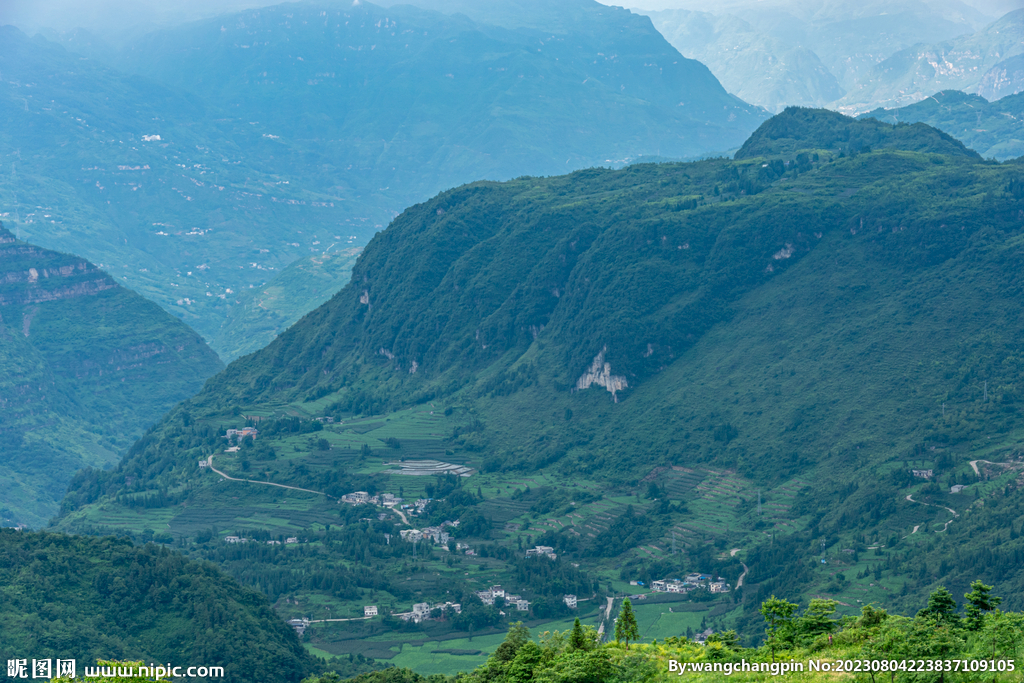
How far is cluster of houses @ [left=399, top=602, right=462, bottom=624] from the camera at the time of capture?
391ft

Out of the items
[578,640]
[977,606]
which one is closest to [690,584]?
[578,640]

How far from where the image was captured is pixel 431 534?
14388 centimetres

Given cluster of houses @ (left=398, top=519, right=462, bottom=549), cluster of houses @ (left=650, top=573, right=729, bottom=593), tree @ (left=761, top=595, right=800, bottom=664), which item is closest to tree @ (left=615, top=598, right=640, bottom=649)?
tree @ (left=761, top=595, right=800, bottom=664)

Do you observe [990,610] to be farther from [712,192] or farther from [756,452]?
[712,192]

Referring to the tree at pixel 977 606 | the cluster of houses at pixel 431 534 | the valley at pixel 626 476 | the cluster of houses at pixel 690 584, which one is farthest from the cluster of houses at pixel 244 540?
the tree at pixel 977 606

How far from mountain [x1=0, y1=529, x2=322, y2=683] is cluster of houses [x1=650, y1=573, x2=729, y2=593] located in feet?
125

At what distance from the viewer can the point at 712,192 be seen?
198m

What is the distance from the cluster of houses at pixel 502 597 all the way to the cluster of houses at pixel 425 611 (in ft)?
8.97

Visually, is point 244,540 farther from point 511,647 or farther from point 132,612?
point 511,647

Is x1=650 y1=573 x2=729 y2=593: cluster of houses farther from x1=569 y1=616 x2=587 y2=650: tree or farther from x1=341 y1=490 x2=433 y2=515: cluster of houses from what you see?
x1=569 y1=616 x2=587 y2=650: tree

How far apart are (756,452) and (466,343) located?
2449 inches

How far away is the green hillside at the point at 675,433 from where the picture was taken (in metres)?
119

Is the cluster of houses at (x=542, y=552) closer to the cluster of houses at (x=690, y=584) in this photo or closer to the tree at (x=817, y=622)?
the cluster of houses at (x=690, y=584)

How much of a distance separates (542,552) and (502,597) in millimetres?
13068
